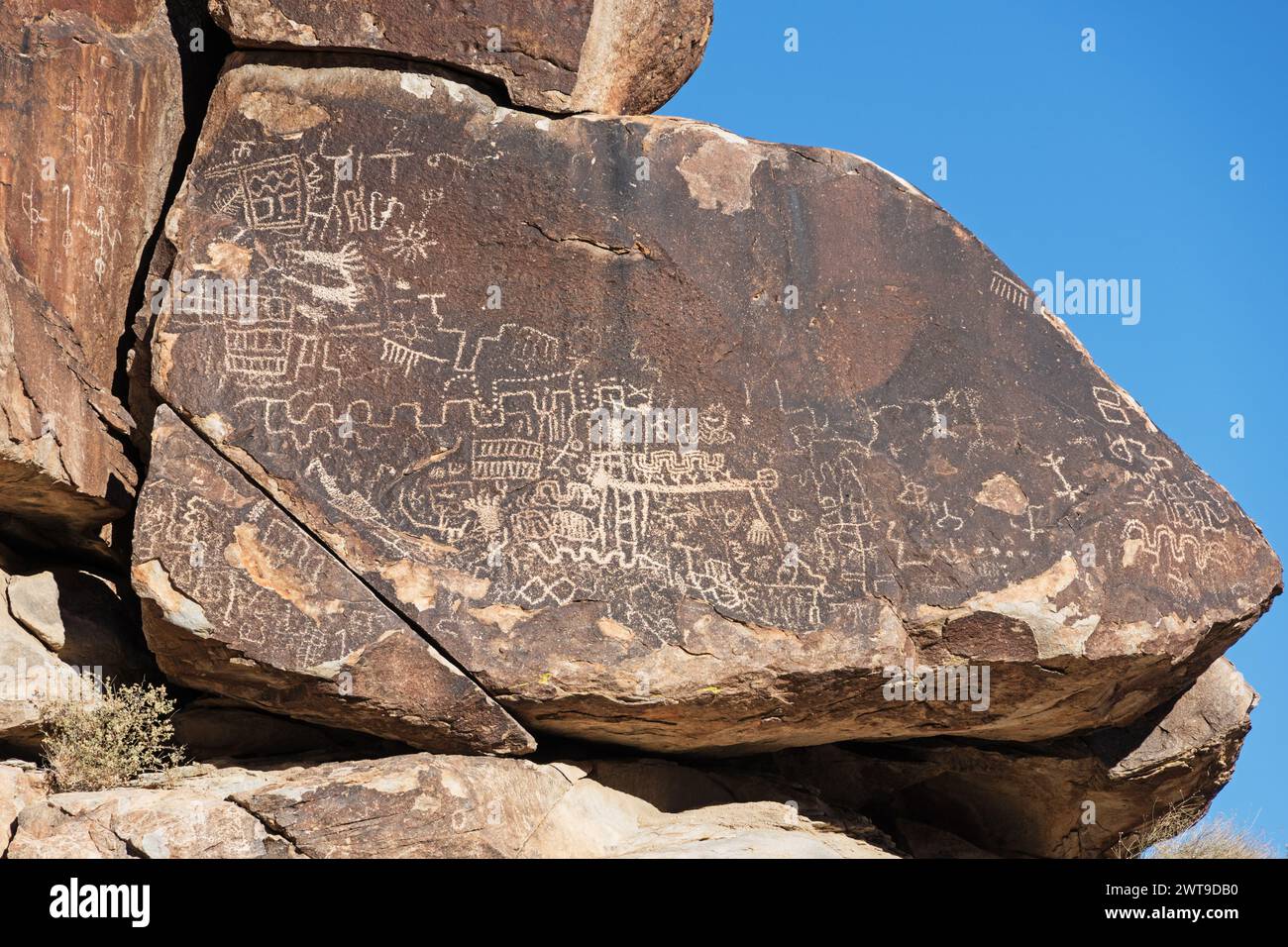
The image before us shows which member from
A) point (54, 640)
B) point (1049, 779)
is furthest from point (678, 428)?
point (54, 640)

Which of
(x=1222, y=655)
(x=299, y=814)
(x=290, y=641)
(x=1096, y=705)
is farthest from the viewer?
(x=1222, y=655)

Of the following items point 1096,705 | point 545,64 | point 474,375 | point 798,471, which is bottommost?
point 1096,705

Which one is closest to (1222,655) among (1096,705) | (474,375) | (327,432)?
(1096,705)

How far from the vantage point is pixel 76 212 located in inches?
278

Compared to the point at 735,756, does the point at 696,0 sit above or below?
above

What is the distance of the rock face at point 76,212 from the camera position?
6570 millimetres

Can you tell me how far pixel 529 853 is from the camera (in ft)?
20.3

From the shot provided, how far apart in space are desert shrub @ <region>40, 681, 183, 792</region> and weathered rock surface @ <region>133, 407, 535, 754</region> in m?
0.28

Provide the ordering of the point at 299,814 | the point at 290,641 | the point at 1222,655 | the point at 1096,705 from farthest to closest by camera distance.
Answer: the point at 1222,655 → the point at 1096,705 → the point at 290,641 → the point at 299,814

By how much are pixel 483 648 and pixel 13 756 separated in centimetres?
202

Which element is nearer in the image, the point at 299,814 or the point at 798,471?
the point at 299,814

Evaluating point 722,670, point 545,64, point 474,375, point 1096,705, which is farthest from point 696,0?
point 1096,705

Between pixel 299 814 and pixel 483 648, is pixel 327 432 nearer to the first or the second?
pixel 483 648

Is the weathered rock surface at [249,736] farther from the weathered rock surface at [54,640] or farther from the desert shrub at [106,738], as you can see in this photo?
the weathered rock surface at [54,640]
